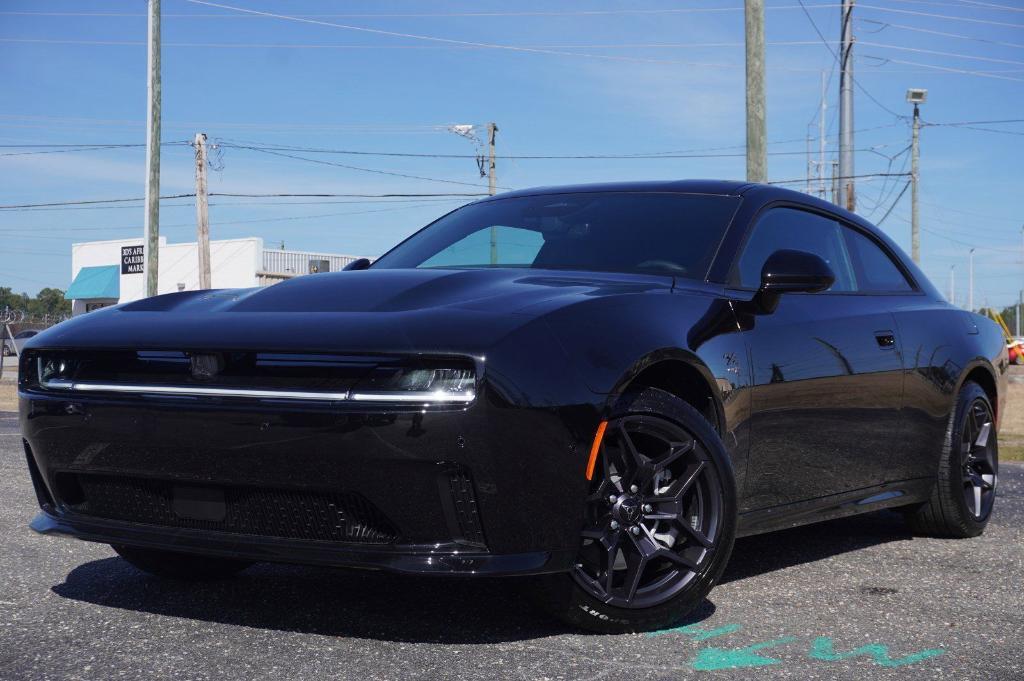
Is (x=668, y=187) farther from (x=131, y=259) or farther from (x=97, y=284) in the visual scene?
(x=97, y=284)

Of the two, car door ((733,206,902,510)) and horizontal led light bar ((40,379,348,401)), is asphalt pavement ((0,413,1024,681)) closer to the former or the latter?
car door ((733,206,902,510))

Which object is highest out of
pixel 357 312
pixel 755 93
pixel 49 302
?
pixel 755 93

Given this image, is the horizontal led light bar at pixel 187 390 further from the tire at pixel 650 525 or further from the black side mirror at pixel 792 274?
the black side mirror at pixel 792 274

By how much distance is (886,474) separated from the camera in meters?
5.02

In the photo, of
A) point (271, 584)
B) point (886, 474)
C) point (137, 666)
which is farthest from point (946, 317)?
point (137, 666)

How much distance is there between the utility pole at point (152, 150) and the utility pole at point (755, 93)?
47.3ft

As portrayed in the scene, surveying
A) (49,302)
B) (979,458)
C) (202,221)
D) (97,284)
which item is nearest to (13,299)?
(49,302)

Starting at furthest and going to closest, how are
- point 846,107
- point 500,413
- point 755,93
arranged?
1. point 846,107
2. point 755,93
3. point 500,413

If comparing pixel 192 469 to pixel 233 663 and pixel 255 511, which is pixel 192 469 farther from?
pixel 233 663

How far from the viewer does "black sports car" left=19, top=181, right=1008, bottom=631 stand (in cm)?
318

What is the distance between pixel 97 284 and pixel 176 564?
201 feet

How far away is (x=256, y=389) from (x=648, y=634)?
132 centimetres

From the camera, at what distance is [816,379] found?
4.47m

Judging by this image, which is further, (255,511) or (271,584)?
(271,584)
